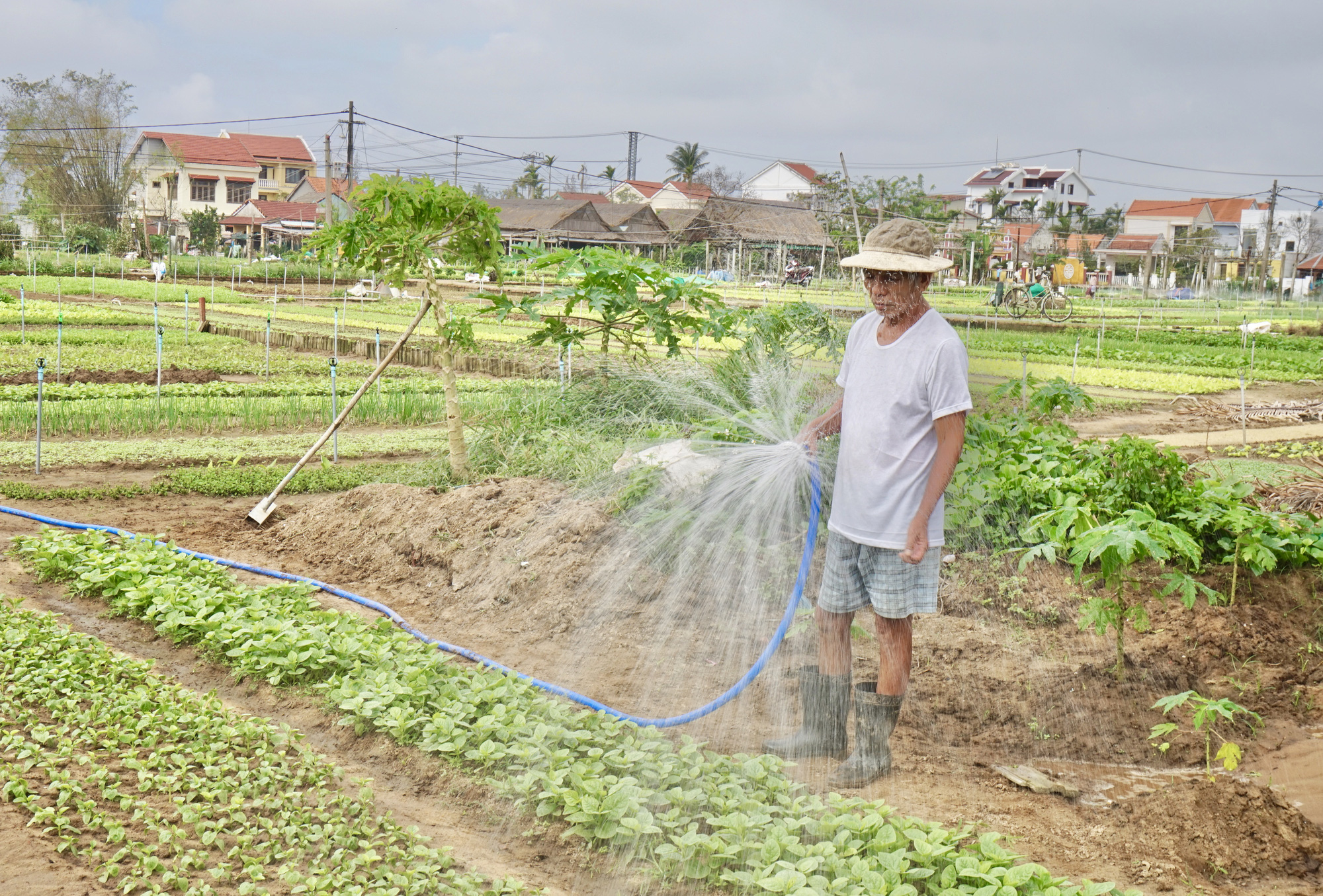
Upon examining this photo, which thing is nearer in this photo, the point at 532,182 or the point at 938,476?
the point at 938,476

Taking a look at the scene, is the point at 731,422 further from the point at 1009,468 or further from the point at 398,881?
the point at 398,881

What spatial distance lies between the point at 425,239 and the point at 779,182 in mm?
73525

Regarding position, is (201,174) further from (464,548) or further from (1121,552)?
(1121,552)

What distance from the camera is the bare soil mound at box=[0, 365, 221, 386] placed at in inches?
566

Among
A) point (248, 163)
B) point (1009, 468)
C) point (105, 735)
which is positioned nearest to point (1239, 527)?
point (1009, 468)

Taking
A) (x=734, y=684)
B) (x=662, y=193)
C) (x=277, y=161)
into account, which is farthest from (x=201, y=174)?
(x=734, y=684)

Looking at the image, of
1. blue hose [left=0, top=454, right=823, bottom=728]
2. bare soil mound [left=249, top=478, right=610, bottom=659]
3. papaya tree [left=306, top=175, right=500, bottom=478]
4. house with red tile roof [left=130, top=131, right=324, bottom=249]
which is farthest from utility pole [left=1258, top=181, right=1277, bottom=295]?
house with red tile roof [left=130, top=131, right=324, bottom=249]

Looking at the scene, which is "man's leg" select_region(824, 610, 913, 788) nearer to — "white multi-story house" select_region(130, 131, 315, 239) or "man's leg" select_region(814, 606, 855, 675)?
"man's leg" select_region(814, 606, 855, 675)

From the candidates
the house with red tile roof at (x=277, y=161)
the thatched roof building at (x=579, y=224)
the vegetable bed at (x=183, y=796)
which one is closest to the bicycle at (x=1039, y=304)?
the thatched roof building at (x=579, y=224)

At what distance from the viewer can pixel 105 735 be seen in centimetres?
382

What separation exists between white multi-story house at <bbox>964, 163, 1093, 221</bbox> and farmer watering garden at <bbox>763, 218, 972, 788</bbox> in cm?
8968

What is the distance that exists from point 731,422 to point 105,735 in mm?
3626

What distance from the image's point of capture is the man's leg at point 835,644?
3.92 m

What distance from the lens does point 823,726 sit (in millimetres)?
3918
